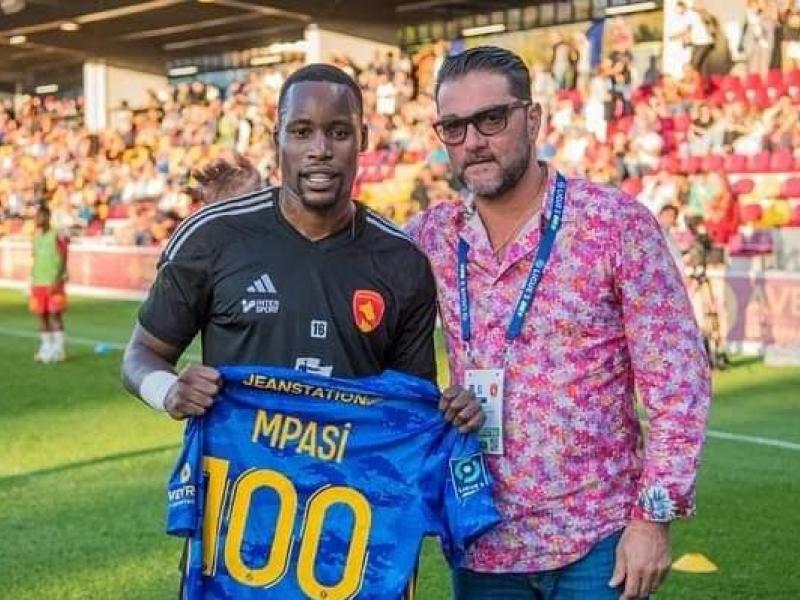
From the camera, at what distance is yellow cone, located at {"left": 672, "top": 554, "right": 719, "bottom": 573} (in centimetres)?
589

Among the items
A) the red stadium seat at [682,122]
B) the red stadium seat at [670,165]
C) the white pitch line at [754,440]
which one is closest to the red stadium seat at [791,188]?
the red stadium seat at [670,165]

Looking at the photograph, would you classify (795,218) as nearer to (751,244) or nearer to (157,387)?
(751,244)

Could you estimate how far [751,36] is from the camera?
70.4 ft

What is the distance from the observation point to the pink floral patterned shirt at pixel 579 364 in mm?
2771

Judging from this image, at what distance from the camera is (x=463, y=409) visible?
9.41 feet

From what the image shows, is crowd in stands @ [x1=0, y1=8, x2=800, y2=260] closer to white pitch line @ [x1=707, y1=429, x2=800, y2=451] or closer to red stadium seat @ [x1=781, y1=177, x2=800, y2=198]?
red stadium seat @ [x1=781, y1=177, x2=800, y2=198]

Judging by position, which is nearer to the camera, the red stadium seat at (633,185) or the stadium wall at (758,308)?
the stadium wall at (758,308)

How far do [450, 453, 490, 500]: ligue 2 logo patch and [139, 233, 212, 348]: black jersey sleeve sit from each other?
2.19 ft

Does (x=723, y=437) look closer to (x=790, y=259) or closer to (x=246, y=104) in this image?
(x=790, y=259)

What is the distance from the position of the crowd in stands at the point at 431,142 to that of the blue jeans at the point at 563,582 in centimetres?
782

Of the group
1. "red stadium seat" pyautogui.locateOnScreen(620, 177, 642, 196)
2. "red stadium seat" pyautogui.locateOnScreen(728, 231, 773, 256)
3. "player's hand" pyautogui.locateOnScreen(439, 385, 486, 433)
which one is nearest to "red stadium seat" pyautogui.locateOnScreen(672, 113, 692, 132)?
"red stadium seat" pyautogui.locateOnScreen(620, 177, 642, 196)

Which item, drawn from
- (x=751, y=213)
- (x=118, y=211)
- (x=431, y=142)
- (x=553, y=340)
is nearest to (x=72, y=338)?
(x=751, y=213)

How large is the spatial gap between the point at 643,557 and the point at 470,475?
0.41m

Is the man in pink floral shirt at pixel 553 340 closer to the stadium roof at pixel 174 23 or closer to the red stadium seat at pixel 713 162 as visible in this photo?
the red stadium seat at pixel 713 162
